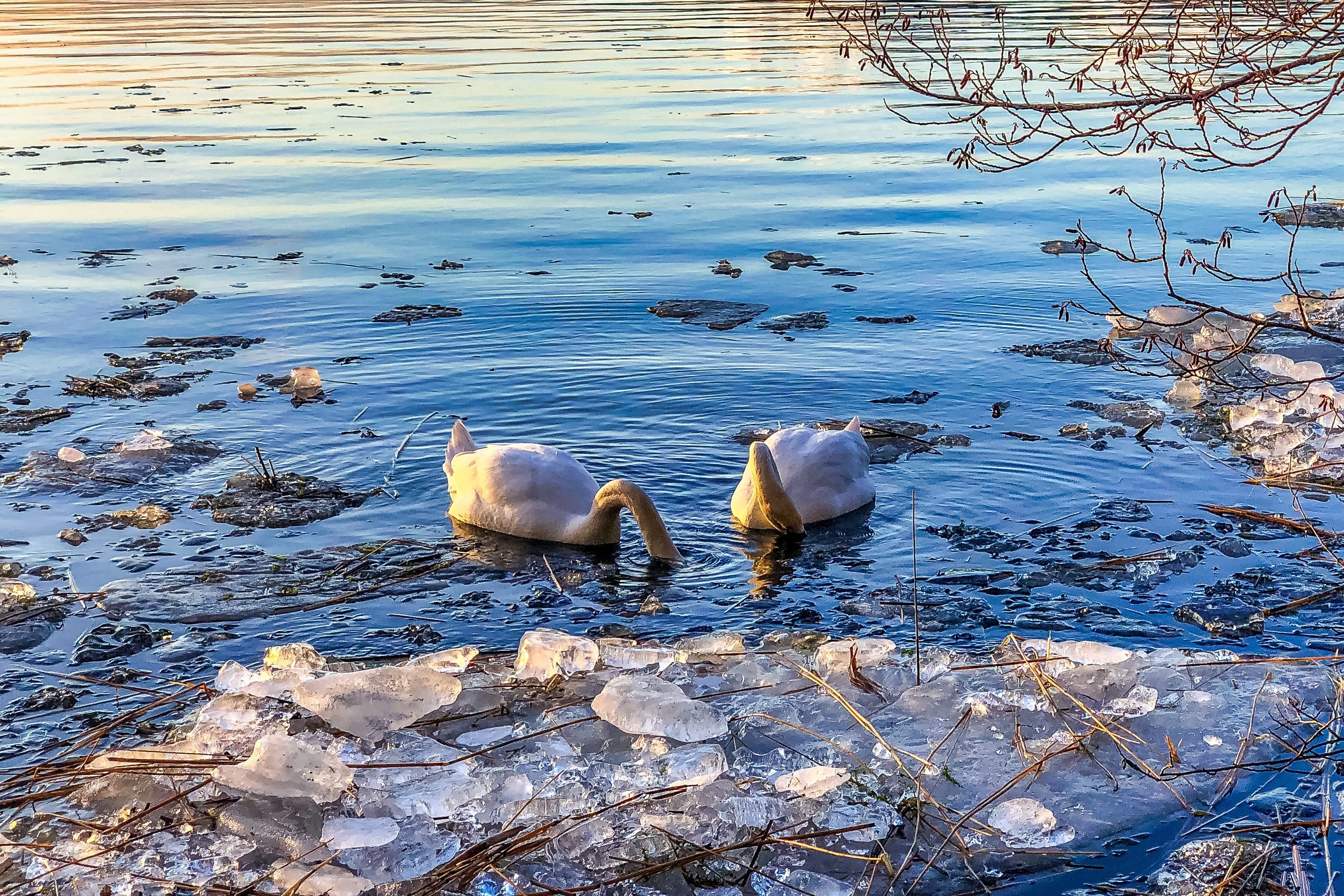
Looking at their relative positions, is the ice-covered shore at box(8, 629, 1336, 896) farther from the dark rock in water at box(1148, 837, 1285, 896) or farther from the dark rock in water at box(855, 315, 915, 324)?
the dark rock in water at box(855, 315, 915, 324)

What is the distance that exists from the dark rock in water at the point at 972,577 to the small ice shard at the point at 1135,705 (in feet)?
→ 4.59

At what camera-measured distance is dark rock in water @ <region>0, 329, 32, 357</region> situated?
34.4ft

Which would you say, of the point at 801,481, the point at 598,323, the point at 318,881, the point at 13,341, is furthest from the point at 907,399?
the point at 13,341

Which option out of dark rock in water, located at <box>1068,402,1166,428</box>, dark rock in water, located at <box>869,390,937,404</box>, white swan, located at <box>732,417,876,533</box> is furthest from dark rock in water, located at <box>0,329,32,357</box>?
dark rock in water, located at <box>1068,402,1166,428</box>

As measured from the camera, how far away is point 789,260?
13234mm

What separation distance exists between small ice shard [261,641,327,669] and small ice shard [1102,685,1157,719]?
3.04m

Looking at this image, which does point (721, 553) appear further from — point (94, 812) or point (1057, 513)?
point (94, 812)

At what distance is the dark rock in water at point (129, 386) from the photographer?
940cm

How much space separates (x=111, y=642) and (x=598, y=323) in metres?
5.93

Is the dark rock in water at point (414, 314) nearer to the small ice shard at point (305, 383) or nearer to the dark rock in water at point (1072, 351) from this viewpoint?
the small ice shard at point (305, 383)

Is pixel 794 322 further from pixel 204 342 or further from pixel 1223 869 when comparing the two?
pixel 1223 869

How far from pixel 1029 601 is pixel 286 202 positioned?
12697 millimetres

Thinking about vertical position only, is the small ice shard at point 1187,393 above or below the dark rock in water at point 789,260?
below

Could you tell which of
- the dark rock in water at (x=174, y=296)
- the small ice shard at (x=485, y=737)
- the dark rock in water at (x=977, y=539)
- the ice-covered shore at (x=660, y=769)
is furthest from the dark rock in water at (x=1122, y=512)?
the dark rock in water at (x=174, y=296)
